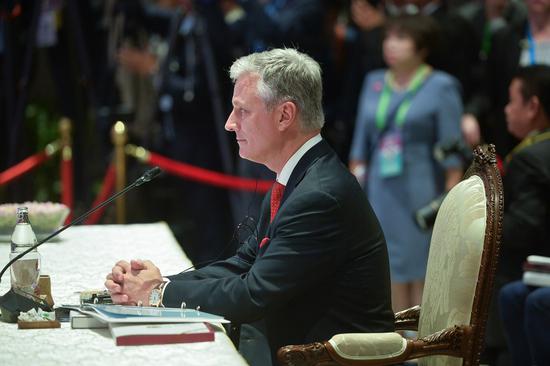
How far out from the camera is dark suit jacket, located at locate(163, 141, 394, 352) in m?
2.52

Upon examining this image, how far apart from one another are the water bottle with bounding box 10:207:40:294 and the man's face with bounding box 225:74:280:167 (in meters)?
0.64

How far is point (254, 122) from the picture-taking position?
276 cm

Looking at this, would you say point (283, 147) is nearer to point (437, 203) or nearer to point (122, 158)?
point (437, 203)

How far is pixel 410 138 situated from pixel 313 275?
3083mm

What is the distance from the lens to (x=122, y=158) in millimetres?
5867

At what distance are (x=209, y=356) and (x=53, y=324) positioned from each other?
49 cm

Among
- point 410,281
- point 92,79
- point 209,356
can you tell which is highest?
point 92,79

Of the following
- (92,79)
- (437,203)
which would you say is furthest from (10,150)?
(437,203)

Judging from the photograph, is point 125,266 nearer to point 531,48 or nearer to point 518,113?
point 518,113

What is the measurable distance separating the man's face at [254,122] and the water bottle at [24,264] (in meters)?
0.64

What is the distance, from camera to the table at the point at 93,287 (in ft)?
7.23

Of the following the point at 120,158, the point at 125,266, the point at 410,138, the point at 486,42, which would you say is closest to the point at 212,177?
the point at 120,158

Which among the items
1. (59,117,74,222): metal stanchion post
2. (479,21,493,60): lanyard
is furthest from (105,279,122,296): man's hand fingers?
(479,21,493,60): lanyard

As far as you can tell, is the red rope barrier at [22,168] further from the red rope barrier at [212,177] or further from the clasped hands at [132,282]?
the clasped hands at [132,282]
